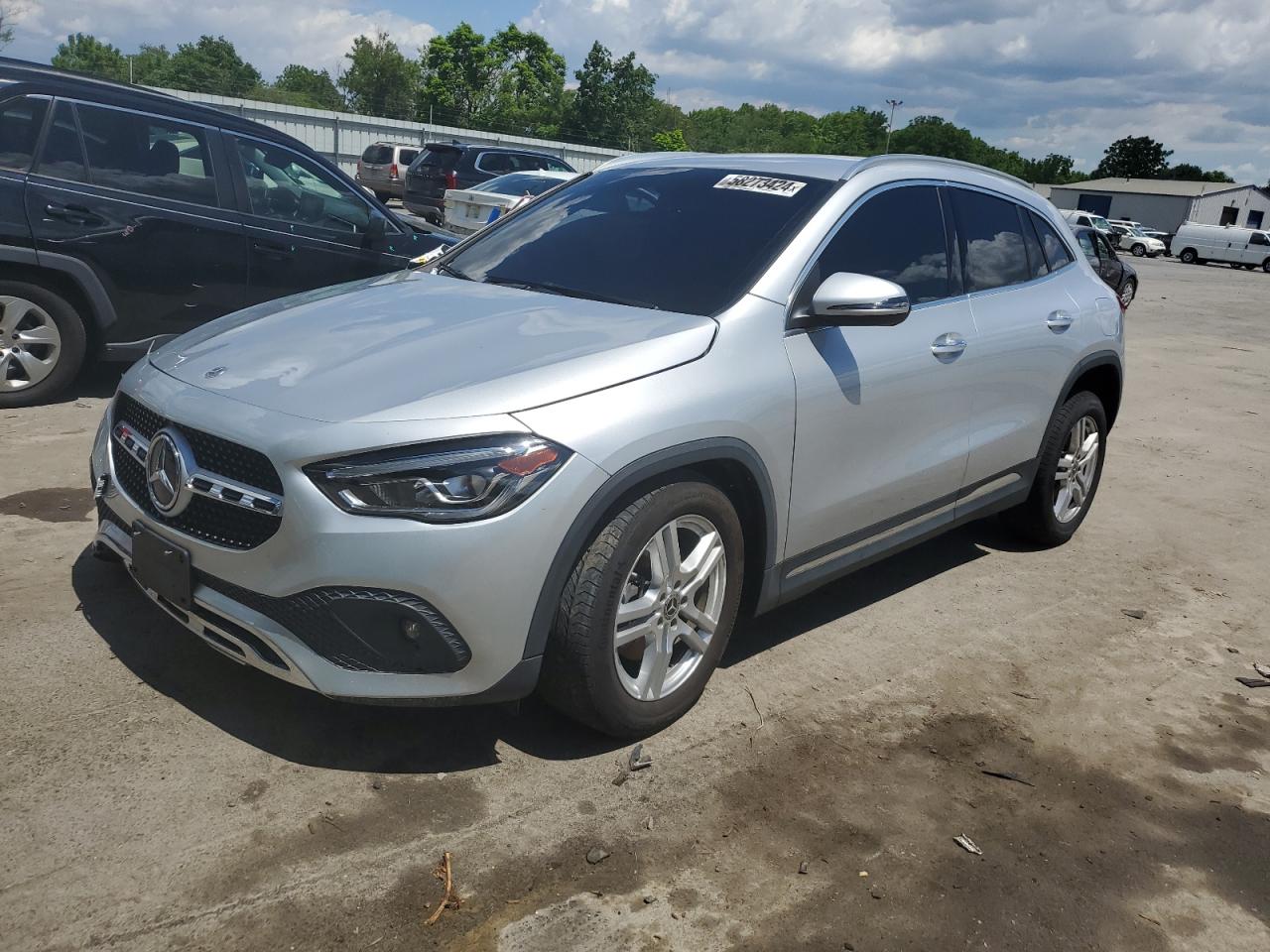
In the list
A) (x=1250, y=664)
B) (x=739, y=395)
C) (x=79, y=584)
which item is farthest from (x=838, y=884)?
(x=79, y=584)

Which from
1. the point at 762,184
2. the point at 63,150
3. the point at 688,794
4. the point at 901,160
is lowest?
the point at 688,794

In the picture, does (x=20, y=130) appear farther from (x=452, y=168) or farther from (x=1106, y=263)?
(x=1106, y=263)

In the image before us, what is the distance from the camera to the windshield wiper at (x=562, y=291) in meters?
3.63

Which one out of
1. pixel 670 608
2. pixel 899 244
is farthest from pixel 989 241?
pixel 670 608

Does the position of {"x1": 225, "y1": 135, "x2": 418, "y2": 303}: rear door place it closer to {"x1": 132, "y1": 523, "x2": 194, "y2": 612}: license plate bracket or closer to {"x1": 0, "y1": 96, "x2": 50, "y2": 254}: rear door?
{"x1": 0, "y1": 96, "x2": 50, "y2": 254}: rear door

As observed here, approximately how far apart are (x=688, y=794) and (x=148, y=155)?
5.39 m

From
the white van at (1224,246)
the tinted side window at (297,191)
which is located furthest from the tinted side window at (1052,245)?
the white van at (1224,246)

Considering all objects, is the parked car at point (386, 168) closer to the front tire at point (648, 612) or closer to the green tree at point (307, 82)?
the front tire at point (648, 612)

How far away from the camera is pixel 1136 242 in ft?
165

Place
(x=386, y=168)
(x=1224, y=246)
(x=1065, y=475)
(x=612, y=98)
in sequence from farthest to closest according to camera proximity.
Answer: (x=612, y=98)
(x=1224, y=246)
(x=386, y=168)
(x=1065, y=475)

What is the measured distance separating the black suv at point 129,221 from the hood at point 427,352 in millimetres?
2928

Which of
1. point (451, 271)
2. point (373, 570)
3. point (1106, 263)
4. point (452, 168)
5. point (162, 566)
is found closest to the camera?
point (373, 570)

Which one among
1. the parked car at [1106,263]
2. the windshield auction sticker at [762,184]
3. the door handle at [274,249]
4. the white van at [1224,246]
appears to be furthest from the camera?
the white van at [1224,246]

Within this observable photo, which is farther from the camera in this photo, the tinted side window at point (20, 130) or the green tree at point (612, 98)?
the green tree at point (612, 98)
